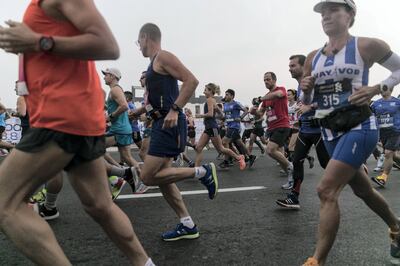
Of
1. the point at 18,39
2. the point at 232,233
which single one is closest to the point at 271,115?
the point at 232,233

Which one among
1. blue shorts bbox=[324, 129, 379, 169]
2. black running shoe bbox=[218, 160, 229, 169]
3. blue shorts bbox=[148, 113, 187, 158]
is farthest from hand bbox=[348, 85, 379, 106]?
black running shoe bbox=[218, 160, 229, 169]

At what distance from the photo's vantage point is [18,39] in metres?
1.64

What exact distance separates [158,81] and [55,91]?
71.3 inches

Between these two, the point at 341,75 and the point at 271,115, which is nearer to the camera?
the point at 341,75

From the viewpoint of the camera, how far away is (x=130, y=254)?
86.6 inches

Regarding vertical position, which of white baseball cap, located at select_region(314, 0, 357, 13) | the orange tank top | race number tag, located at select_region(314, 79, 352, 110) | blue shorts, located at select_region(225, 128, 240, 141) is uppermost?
white baseball cap, located at select_region(314, 0, 357, 13)

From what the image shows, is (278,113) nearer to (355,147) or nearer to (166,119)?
(166,119)

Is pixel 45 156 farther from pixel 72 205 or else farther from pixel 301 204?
pixel 301 204

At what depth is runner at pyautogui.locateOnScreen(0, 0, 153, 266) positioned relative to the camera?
1.67 meters

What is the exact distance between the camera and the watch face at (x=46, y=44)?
167 cm

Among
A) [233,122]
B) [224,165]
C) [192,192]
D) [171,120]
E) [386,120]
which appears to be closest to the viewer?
[171,120]

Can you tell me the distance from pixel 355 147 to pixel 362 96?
0.35 m

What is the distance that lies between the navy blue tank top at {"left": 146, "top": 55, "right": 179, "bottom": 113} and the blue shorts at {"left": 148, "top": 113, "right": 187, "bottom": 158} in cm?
14

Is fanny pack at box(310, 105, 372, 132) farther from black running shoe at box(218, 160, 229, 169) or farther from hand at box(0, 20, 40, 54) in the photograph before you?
black running shoe at box(218, 160, 229, 169)
